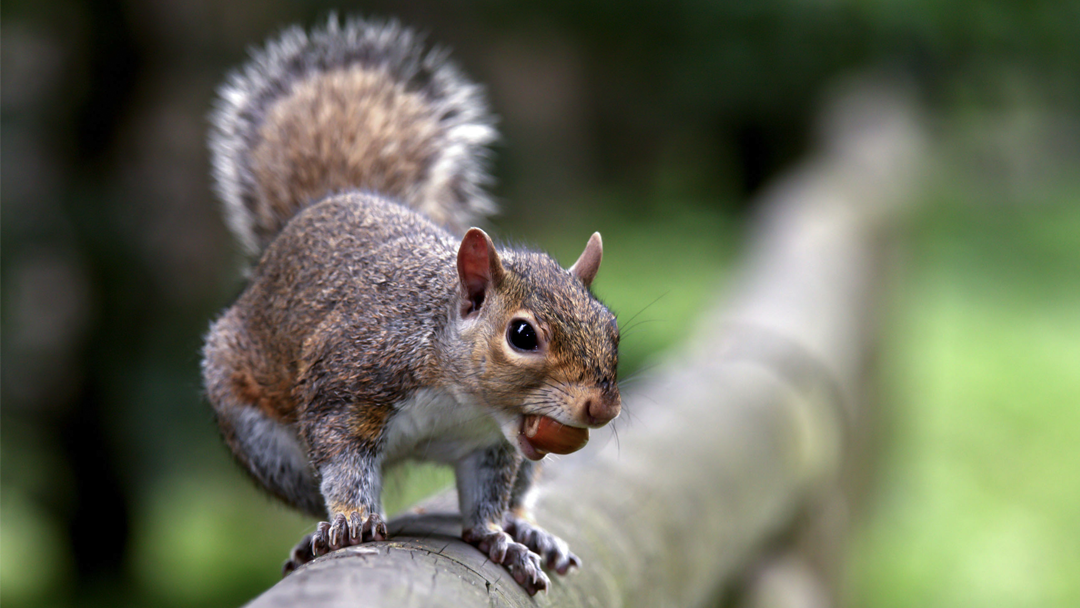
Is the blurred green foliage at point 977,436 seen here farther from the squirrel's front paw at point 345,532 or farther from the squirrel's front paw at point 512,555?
the squirrel's front paw at point 345,532

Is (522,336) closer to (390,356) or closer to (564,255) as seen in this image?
(390,356)

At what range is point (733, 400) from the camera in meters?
2.24

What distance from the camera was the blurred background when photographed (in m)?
3.31

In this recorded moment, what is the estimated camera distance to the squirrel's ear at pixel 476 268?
1.27 metres

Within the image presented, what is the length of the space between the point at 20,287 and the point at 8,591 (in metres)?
1.15

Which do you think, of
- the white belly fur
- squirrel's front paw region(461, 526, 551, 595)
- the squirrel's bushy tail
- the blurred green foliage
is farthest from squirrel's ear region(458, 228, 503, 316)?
the blurred green foliage

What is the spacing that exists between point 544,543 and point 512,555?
0.11 metres

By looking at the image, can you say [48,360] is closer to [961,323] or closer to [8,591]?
[8,591]

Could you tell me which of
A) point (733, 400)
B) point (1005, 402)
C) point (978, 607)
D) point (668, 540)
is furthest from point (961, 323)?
point (668, 540)

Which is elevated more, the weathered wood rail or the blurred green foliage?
the weathered wood rail

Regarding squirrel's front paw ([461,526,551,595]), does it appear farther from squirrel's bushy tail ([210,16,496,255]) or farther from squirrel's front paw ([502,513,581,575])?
squirrel's bushy tail ([210,16,496,255])

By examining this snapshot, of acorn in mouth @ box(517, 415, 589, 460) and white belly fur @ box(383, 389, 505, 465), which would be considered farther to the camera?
white belly fur @ box(383, 389, 505, 465)

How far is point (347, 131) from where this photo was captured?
6.00 feet

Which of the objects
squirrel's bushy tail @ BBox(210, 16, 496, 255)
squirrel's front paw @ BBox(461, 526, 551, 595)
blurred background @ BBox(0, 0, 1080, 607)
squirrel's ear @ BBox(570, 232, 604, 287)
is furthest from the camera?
blurred background @ BBox(0, 0, 1080, 607)
